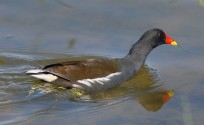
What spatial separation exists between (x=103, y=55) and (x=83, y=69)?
2.97 feet

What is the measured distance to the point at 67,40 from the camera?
9.00 meters

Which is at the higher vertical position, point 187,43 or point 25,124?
point 187,43

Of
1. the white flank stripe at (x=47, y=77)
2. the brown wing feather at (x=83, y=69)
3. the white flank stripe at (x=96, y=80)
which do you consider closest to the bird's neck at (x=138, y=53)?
the brown wing feather at (x=83, y=69)

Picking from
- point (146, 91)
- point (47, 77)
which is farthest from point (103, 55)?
point (47, 77)

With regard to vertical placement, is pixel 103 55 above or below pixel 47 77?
above

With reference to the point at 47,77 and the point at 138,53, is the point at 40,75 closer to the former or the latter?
the point at 47,77

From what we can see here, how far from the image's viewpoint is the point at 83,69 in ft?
25.6

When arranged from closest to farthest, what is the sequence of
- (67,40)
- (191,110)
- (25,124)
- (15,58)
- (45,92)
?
(25,124) → (191,110) → (45,92) → (15,58) → (67,40)

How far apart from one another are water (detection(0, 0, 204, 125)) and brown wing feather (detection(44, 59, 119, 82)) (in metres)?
0.24

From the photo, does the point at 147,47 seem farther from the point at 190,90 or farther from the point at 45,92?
the point at 45,92

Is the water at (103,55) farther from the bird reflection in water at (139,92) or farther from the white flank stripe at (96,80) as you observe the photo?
the white flank stripe at (96,80)

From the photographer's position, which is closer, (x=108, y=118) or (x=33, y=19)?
(x=108, y=118)

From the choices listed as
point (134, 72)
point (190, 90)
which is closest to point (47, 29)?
point (134, 72)

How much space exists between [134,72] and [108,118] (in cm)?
167
